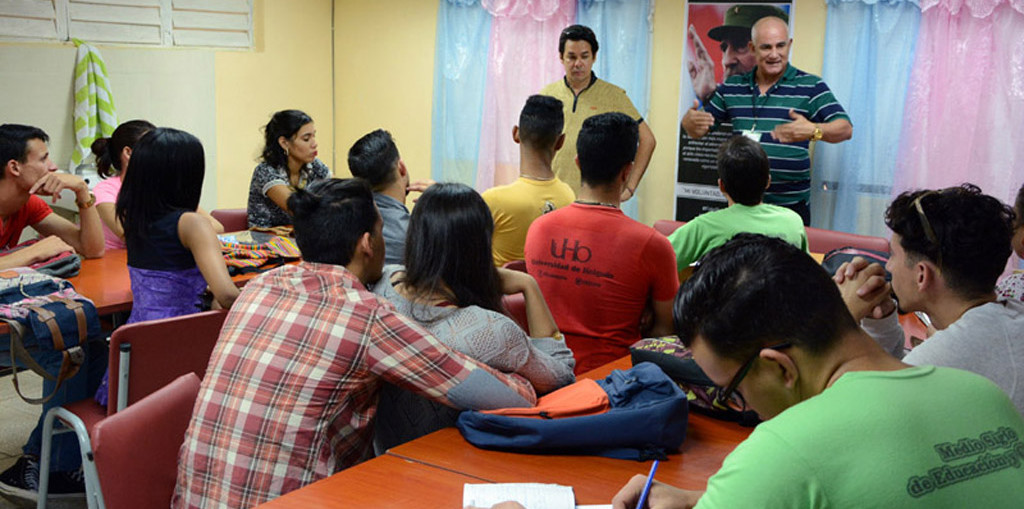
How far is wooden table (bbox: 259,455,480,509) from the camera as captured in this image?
5.82 feet

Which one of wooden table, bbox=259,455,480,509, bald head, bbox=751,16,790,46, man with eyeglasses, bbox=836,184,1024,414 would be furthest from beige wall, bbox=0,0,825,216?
wooden table, bbox=259,455,480,509

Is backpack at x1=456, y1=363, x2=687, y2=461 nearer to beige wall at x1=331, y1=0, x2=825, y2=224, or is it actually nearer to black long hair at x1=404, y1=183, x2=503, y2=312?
black long hair at x1=404, y1=183, x2=503, y2=312

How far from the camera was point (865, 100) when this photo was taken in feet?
16.9

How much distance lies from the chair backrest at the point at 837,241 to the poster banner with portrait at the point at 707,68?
1116mm

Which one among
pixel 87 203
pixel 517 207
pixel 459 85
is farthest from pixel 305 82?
pixel 517 207

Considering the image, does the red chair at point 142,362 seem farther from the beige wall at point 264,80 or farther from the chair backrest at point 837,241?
the beige wall at point 264,80

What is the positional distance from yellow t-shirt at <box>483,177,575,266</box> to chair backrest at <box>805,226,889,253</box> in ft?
4.52

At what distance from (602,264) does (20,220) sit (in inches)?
95.7

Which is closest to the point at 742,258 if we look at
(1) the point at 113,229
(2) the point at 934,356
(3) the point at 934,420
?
(3) the point at 934,420

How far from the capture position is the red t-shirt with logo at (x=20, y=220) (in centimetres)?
373

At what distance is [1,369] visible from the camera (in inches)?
141

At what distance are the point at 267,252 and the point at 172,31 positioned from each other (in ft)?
9.97

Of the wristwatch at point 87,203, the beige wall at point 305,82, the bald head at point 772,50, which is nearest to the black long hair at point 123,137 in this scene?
the wristwatch at point 87,203

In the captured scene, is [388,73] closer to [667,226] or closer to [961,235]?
[667,226]
